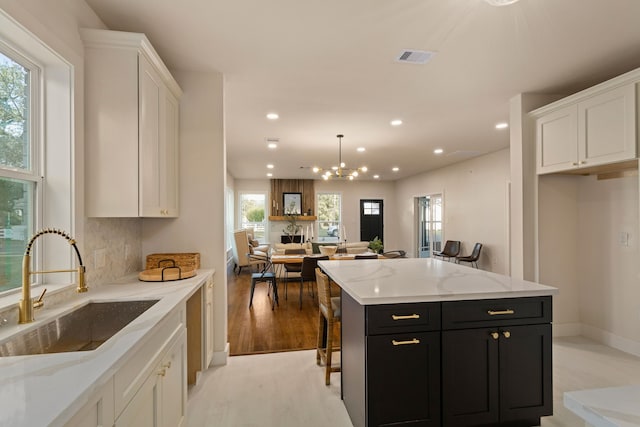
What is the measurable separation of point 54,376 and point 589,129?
3.79 meters

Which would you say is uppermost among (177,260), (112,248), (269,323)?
(112,248)

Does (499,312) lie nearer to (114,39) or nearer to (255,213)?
(114,39)

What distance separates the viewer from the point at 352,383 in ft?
6.46

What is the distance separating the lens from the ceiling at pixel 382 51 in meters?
1.94

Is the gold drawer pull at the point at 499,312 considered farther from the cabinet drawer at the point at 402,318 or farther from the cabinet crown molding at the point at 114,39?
the cabinet crown molding at the point at 114,39

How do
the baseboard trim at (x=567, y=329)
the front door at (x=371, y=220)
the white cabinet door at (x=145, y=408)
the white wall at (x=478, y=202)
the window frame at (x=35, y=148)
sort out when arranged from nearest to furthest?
the white cabinet door at (x=145, y=408) < the window frame at (x=35, y=148) < the baseboard trim at (x=567, y=329) < the white wall at (x=478, y=202) < the front door at (x=371, y=220)

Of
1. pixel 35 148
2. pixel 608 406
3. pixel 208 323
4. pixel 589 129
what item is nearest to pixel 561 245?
pixel 589 129

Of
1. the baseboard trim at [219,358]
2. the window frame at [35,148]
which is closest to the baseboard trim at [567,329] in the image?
the baseboard trim at [219,358]

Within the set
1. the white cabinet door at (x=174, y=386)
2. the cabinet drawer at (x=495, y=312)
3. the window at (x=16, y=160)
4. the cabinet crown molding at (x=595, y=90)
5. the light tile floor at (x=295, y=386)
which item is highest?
the cabinet crown molding at (x=595, y=90)

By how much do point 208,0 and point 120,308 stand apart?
1888 mm

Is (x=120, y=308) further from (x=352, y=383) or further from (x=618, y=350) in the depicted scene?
(x=618, y=350)

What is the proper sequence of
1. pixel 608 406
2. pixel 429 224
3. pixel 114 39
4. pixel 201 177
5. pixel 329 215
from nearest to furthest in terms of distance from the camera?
pixel 608 406 < pixel 114 39 < pixel 201 177 < pixel 429 224 < pixel 329 215

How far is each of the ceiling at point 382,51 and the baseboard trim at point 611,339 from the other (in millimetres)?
2552

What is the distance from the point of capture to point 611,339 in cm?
314
